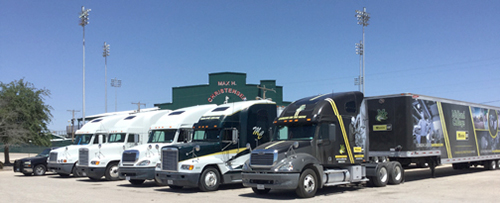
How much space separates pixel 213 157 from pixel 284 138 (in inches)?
114

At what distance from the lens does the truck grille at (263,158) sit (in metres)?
13.2

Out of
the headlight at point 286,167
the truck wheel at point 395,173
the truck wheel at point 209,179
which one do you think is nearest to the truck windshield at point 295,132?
the headlight at point 286,167

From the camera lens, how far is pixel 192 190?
1600 cm

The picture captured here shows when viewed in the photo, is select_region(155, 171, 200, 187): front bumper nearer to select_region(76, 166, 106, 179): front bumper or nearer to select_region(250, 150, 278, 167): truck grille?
select_region(250, 150, 278, 167): truck grille

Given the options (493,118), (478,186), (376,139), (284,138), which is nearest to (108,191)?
(284,138)

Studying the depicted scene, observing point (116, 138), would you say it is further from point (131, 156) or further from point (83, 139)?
point (131, 156)

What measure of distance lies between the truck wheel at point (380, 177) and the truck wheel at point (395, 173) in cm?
18

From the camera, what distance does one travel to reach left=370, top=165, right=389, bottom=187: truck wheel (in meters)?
16.0

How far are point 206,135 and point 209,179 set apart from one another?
194cm

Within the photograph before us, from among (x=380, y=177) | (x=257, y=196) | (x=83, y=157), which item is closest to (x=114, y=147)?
(x=83, y=157)

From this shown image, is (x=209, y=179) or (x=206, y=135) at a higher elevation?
(x=206, y=135)

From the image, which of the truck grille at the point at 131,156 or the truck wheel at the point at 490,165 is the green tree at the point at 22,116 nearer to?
the truck grille at the point at 131,156

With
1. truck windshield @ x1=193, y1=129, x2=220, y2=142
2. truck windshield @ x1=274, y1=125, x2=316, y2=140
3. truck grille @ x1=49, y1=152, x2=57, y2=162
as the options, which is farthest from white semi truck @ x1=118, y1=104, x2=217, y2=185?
truck grille @ x1=49, y1=152, x2=57, y2=162

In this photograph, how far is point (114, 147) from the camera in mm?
21141
